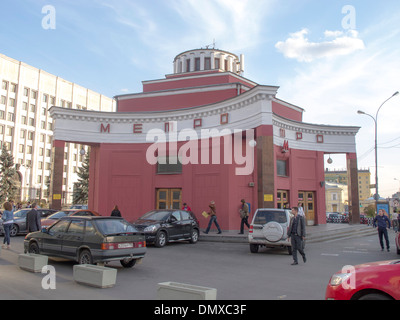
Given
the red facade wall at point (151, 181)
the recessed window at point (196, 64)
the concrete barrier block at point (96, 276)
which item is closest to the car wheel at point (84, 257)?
the concrete barrier block at point (96, 276)

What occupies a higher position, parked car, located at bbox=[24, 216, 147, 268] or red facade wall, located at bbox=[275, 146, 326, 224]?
red facade wall, located at bbox=[275, 146, 326, 224]

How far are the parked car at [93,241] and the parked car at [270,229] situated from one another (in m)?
5.05

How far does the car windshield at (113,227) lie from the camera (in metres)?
9.80

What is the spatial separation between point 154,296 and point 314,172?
63.9 feet

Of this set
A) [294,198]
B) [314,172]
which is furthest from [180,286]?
[314,172]

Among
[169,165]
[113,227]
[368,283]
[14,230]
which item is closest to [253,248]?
[113,227]

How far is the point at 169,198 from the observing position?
2312 cm

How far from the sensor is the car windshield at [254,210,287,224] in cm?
1370

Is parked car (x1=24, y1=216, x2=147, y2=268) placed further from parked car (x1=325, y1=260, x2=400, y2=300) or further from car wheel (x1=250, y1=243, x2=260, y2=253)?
parked car (x1=325, y1=260, x2=400, y2=300)

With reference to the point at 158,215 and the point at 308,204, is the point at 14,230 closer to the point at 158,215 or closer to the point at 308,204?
the point at 158,215

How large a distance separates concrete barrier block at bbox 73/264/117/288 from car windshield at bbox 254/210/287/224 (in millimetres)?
7349

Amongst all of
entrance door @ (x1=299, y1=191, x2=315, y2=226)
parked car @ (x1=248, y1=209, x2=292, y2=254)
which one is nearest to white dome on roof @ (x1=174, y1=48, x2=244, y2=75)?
entrance door @ (x1=299, y1=191, x2=315, y2=226)

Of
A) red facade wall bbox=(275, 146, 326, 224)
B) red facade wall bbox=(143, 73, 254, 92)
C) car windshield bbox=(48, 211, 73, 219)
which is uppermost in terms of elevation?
Answer: red facade wall bbox=(143, 73, 254, 92)

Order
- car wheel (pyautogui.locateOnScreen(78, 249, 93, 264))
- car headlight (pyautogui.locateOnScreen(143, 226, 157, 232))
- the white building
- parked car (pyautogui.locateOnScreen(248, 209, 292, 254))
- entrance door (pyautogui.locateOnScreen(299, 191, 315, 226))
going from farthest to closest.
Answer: the white building < entrance door (pyautogui.locateOnScreen(299, 191, 315, 226)) < car headlight (pyautogui.locateOnScreen(143, 226, 157, 232)) < parked car (pyautogui.locateOnScreen(248, 209, 292, 254)) < car wheel (pyautogui.locateOnScreen(78, 249, 93, 264))
